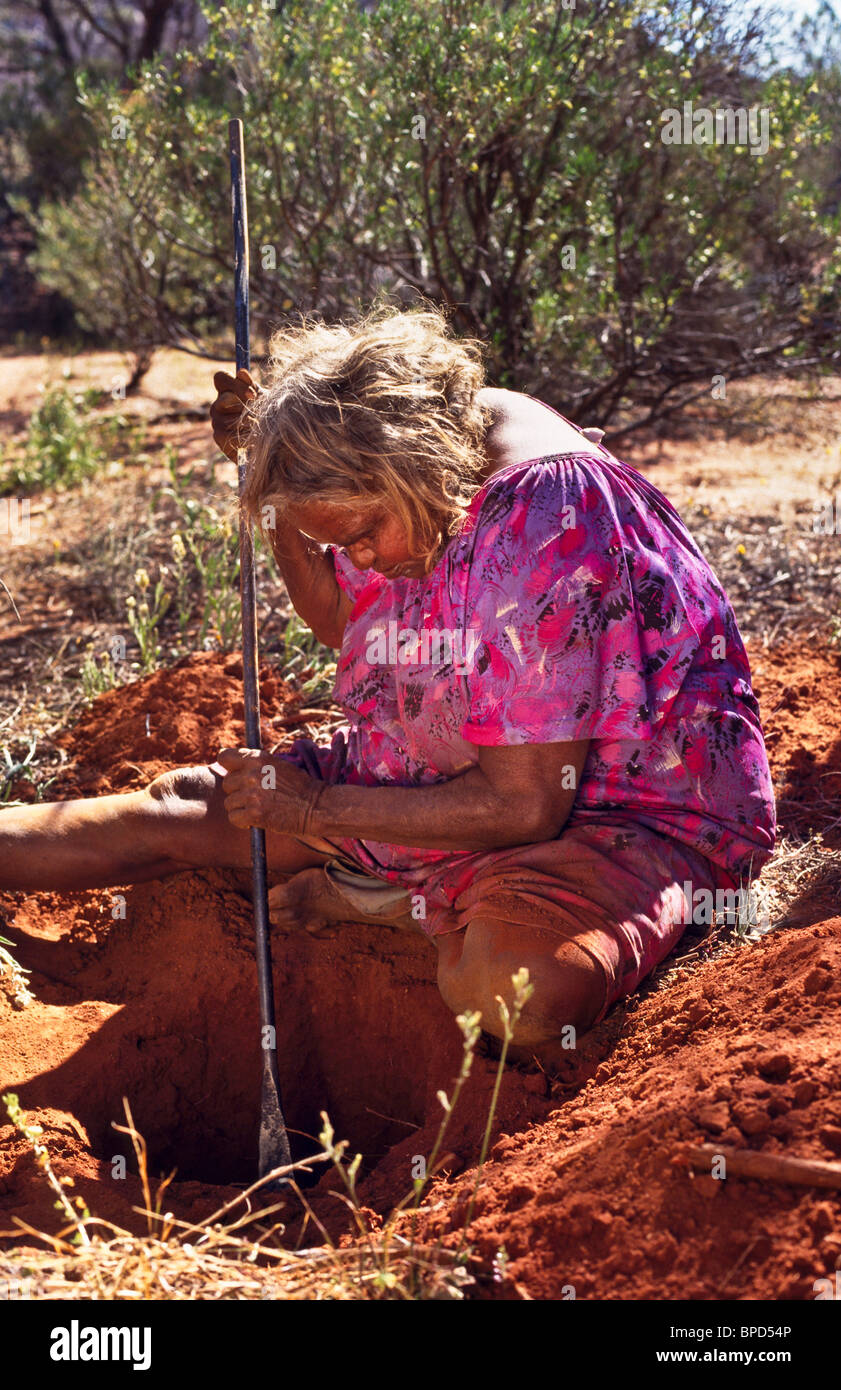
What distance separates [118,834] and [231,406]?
961 mm

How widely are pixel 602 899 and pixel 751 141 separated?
143 inches

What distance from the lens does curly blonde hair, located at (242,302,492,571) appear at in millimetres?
1997

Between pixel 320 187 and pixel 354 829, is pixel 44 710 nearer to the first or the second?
pixel 354 829

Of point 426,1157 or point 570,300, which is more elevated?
point 570,300

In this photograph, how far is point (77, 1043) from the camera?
243cm

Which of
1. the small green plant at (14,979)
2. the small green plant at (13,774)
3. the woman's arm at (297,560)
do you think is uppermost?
the woman's arm at (297,560)

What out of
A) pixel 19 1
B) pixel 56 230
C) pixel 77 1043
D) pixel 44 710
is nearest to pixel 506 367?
pixel 44 710

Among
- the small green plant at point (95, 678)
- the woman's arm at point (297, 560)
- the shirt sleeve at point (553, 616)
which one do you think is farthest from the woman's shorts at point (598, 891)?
the small green plant at point (95, 678)

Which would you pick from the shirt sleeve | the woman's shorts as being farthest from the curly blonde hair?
the woman's shorts

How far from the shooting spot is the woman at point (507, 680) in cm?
202

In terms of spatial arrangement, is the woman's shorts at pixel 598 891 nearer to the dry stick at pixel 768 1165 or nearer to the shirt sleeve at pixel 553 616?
the shirt sleeve at pixel 553 616

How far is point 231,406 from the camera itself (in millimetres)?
2410

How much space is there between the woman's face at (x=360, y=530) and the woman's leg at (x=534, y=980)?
0.68 metres

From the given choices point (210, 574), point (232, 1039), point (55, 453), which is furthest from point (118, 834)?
point (55, 453)
